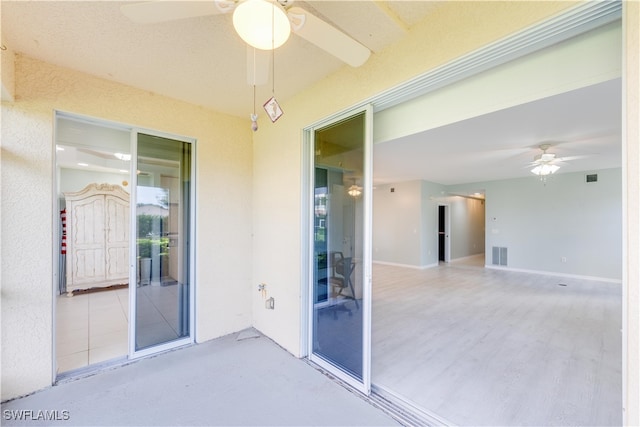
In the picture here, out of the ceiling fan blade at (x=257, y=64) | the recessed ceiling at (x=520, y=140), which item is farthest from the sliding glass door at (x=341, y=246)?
the recessed ceiling at (x=520, y=140)

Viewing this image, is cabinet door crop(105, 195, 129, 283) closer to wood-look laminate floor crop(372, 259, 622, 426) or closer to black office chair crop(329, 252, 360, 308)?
black office chair crop(329, 252, 360, 308)

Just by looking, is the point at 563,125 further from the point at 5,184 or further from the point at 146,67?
the point at 5,184

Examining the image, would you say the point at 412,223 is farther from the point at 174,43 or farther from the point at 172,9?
the point at 172,9

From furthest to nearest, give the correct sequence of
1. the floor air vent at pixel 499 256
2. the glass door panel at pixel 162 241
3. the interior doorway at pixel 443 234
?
the interior doorway at pixel 443 234 → the floor air vent at pixel 499 256 → the glass door panel at pixel 162 241

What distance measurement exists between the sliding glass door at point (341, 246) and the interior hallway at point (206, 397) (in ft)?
0.87

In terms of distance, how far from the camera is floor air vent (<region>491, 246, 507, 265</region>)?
732 centimetres

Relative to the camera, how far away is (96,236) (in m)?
4.73

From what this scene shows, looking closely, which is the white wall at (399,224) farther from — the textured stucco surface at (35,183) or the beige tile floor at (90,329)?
the beige tile floor at (90,329)

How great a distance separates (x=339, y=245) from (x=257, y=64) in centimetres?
168

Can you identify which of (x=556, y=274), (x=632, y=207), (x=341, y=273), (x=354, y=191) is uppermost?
(x=354, y=191)

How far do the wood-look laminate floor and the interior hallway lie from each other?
1.75ft

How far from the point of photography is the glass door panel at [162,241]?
2.75 meters

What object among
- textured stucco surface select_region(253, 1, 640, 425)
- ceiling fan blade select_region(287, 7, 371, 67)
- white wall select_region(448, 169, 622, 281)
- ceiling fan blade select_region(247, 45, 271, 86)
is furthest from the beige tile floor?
white wall select_region(448, 169, 622, 281)

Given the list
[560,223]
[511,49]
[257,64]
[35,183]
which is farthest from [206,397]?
[560,223]
